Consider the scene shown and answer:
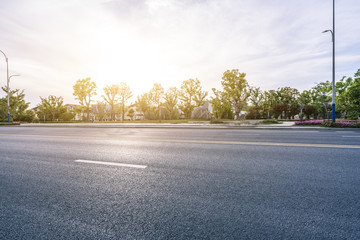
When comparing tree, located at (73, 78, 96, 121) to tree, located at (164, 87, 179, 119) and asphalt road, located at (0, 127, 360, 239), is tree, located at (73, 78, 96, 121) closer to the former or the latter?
→ tree, located at (164, 87, 179, 119)

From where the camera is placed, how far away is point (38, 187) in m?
3.48

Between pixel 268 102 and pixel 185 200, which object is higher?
pixel 268 102

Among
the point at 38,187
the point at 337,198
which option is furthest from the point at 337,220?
the point at 38,187

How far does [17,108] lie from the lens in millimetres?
42375

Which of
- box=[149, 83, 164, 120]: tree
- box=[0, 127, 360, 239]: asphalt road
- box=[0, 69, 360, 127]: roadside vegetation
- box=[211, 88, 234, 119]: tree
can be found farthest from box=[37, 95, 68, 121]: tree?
box=[0, 127, 360, 239]: asphalt road

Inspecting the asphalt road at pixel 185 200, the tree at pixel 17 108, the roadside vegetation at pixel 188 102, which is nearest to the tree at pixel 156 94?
the roadside vegetation at pixel 188 102

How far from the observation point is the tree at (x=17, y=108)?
3613 cm

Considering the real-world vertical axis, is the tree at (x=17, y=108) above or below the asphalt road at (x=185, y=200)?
above

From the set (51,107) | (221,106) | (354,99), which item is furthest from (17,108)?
(354,99)

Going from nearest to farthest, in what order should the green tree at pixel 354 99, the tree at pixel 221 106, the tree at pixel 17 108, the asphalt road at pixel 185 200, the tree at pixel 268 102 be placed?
the asphalt road at pixel 185 200 < the green tree at pixel 354 99 < the tree at pixel 17 108 < the tree at pixel 221 106 < the tree at pixel 268 102

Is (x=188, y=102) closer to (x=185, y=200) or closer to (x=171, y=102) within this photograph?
(x=171, y=102)

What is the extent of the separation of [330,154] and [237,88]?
37983mm

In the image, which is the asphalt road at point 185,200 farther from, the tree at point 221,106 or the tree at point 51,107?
the tree at point 51,107

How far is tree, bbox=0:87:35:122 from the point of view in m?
36.1
